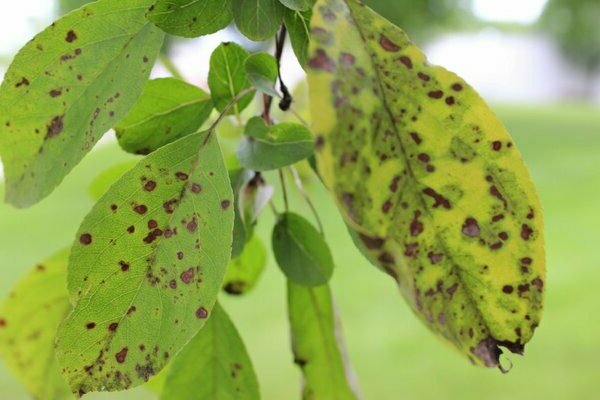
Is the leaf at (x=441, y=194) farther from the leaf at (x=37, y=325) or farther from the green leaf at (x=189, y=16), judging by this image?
the leaf at (x=37, y=325)

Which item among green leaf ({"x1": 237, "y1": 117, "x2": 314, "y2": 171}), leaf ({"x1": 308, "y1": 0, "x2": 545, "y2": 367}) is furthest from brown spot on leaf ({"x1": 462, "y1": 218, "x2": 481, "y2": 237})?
green leaf ({"x1": 237, "y1": 117, "x2": 314, "y2": 171})

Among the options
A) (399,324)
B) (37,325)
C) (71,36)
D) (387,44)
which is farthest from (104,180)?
(399,324)

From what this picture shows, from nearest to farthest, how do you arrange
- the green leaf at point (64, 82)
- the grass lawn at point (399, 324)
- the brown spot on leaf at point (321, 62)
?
1. the brown spot on leaf at point (321, 62)
2. the green leaf at point (64, 82)
3. the grass lawn at point (399, 324)

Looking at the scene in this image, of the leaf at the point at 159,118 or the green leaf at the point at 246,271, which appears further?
the green leaf at the point at 246,271

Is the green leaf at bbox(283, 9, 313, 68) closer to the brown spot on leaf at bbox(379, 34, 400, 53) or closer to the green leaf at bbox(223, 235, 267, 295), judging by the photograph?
the brown spot on leaf at bbox(379, 34, 400, 53)

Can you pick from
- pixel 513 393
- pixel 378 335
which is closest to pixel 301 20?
pixel 513 393

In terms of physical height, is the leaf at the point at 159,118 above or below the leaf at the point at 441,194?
above

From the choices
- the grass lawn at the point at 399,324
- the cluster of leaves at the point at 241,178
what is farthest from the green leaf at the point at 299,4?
the grass lawn at the point at 399,324

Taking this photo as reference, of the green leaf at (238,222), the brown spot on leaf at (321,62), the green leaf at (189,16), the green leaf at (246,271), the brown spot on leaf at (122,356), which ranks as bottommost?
the green leaf at (246,271)
